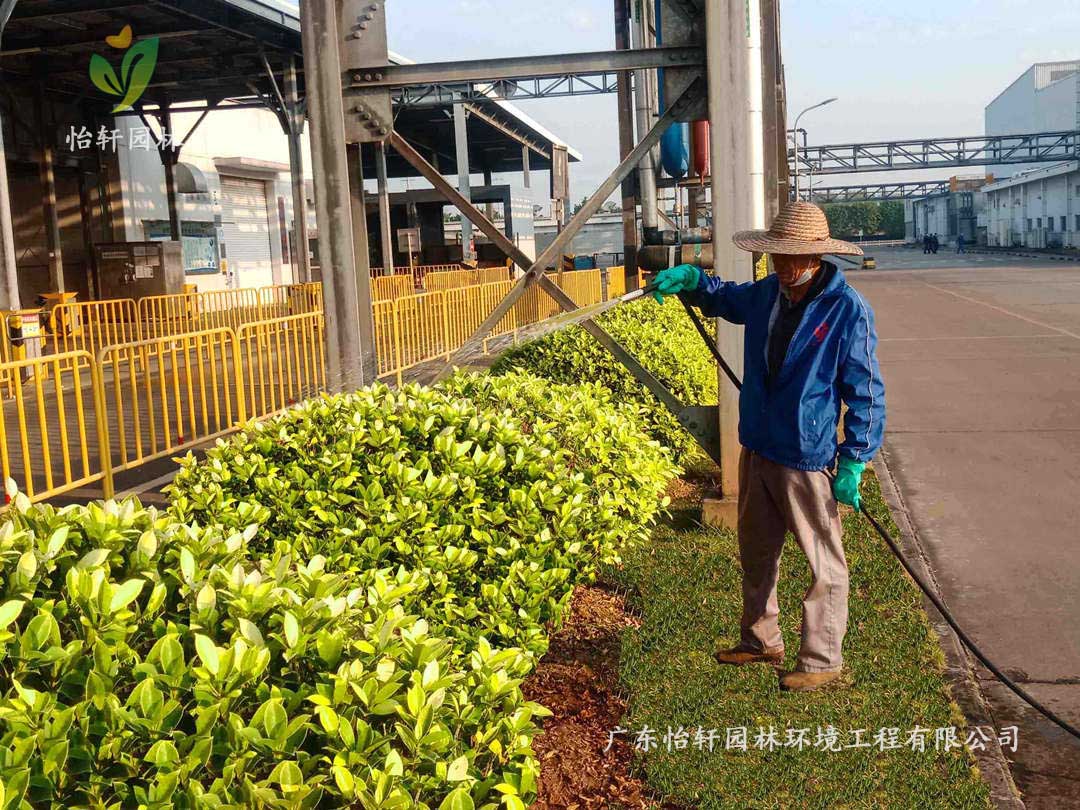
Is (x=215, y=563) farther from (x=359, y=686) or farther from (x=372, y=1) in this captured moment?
(x=372, y=1)

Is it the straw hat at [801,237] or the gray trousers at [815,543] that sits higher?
the straw hat at [801,237]

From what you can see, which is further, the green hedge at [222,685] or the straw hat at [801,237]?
the straw hat at [801,237]

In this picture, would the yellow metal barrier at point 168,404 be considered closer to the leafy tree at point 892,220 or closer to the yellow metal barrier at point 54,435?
the yellow metal barrier at point 54,435

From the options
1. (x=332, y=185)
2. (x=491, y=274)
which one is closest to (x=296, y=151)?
(x=491, y=274)

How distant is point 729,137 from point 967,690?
3.20 meters

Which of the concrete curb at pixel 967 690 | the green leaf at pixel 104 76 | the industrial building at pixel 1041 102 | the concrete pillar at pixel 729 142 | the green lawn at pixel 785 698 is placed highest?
the industrial building at pixel 1041 102

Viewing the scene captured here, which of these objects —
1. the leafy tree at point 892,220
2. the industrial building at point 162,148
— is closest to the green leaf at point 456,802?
the industrial building at point 162,148

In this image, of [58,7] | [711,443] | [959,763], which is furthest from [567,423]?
[58,7]

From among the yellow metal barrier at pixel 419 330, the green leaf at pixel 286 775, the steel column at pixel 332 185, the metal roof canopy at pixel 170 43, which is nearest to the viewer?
the green leaf at pixel 286 775

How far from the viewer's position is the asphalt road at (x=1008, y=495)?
4.63m

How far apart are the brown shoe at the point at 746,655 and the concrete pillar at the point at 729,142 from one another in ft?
6.21

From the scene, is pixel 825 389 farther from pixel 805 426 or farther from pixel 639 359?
pixel 639 359

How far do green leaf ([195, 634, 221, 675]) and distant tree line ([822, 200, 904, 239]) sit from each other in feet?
483

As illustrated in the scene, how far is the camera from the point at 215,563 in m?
2.72
